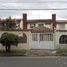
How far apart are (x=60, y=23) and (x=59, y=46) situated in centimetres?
2844

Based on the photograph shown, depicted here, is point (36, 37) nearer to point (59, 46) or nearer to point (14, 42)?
point (59, 46)

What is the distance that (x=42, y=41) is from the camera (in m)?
46.8

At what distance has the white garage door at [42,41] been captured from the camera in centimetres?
4619

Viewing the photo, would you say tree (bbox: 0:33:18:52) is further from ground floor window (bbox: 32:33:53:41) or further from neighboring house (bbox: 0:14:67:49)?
ground floor window (bbox: 32:33:53:41)

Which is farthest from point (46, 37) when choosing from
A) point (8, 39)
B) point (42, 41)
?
point (8, 39)

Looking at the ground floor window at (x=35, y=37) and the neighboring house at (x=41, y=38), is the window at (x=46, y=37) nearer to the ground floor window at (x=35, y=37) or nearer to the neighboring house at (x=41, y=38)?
the neighboring house at (x=41, y=38)

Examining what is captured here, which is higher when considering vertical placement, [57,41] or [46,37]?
[46,37]

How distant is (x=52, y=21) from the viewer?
7406cm

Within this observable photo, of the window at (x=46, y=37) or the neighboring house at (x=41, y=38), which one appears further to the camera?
the window at (x=46, y=37)

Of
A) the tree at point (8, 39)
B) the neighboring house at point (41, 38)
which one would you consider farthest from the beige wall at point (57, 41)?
the tree at point (8, 39)

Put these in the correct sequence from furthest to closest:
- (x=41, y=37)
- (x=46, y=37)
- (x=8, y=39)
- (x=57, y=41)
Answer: (x=41, y=37) → (x=46, y=37) → (x=57, y=41) → (x=8, y=39)

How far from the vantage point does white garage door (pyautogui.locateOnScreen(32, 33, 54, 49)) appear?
4619cm

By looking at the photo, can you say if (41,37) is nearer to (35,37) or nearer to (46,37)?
(46,37)

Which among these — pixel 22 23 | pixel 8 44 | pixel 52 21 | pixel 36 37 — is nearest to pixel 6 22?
pixel 22 23
